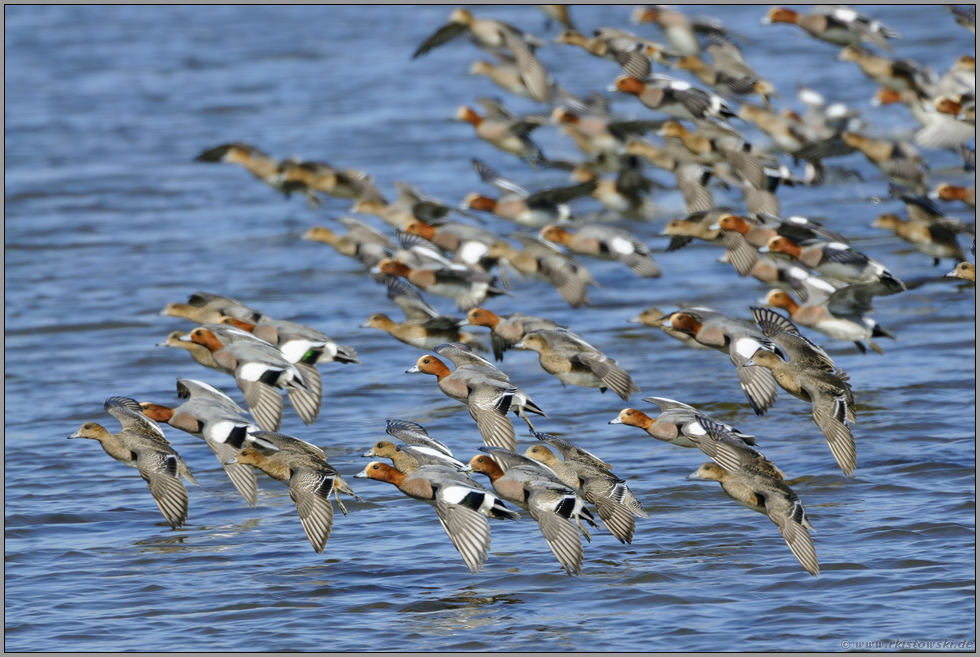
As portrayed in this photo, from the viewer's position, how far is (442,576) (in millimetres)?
8172

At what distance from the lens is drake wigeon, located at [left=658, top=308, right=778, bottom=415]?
9.70 metres

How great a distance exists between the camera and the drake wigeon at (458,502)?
780cm

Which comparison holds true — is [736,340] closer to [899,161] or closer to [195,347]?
[195,347]

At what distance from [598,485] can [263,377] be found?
9.64 ft

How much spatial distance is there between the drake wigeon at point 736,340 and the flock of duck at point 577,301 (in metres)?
0.02

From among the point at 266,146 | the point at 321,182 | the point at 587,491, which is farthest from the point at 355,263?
the point at 587,491

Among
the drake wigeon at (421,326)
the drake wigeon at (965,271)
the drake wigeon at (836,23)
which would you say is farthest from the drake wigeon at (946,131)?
the drake wigeon at (421,326)

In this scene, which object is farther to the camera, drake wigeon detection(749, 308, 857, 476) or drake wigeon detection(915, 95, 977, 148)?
drake wigeon detection(915, 95, 977, 148)

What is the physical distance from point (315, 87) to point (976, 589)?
2125 cm

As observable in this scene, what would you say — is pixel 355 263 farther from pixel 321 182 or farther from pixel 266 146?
pixel 266 146

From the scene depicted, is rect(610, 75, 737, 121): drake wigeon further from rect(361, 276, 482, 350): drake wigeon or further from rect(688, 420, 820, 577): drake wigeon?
rect(688, 420, 820, 577): drake wigeon

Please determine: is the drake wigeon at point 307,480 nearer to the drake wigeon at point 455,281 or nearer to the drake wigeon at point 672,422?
the drake wigeon at point 672,422

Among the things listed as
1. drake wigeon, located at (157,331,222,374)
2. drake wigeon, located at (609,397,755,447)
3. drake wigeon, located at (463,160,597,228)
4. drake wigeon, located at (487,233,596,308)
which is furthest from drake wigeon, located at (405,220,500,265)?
drake wigeon, located at (609,397,755,447)

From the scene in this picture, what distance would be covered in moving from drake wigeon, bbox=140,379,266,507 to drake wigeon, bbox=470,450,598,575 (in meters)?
1.61
